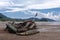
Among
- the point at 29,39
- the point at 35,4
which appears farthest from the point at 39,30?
the point at 35,4

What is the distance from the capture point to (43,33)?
1.81 metres

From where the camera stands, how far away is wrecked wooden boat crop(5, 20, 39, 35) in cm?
179

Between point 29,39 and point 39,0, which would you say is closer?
point 29,39

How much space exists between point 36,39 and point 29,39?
8cm

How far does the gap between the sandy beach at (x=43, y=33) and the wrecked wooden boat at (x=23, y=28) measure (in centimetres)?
4

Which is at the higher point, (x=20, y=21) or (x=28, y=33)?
(x=20, y=21)

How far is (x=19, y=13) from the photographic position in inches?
73.6

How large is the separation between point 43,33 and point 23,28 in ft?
0.83

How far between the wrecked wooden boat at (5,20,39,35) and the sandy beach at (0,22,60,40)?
4 cm

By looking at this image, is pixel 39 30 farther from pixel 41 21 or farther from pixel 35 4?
pixel 35 4

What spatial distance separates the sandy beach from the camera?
68.7 inches

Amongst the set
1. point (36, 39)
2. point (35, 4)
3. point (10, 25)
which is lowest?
point (36, 39)

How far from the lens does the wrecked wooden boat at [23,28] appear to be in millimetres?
1790

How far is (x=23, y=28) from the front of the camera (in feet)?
5.90
